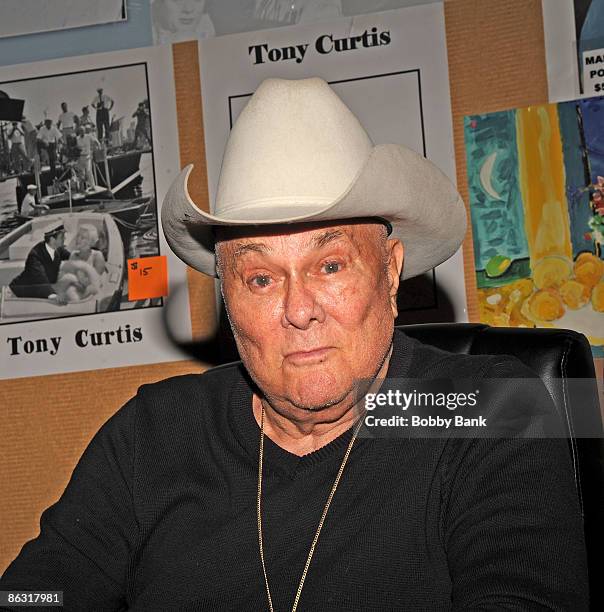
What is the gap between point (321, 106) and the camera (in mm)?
1229

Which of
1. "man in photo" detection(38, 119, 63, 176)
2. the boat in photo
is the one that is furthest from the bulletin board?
"man in photo" detection(38, 119, 63, 176)

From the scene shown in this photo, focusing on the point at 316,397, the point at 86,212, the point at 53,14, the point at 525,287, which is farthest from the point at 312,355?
the point at 53,14

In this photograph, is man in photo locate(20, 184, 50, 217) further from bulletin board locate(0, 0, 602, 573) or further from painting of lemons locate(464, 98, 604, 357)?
painting of lemons locate(464, 98, 604, 357)

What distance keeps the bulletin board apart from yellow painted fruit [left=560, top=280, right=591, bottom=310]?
167mm

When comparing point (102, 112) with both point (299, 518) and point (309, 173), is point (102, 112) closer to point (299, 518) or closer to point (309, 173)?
point (309, 173)

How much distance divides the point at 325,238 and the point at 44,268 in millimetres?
921

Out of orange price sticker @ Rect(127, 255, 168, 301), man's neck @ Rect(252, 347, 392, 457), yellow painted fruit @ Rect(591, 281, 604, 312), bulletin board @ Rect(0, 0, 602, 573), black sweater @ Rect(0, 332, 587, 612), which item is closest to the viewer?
black sweater @ Rect(0, 332, 587, 612)

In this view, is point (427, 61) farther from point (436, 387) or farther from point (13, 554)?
point (13, 554)

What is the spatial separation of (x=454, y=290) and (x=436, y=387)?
1.80ft

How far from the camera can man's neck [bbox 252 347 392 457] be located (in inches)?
48.8

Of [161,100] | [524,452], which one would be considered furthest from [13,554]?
[524,452]

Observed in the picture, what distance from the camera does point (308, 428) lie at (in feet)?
4.11

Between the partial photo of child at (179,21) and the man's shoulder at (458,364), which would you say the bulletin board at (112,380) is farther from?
the man's shoulder at (458,364)

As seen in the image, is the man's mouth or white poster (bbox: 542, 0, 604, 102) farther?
white poster (bbox: 542, 0, 604, 102)
